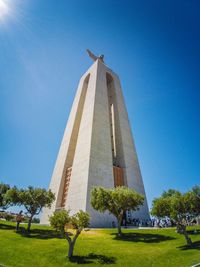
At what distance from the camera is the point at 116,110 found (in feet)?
186

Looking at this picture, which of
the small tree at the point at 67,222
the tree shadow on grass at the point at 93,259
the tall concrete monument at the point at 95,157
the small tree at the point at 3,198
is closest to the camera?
the tree shadow on grass at the point at 93,259

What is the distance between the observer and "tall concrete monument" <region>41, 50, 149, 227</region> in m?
36.9

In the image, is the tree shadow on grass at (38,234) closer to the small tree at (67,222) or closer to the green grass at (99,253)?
the green grass at (99,253)

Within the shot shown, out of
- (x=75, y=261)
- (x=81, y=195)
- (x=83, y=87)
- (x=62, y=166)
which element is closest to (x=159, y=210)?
(x=75, y=261)

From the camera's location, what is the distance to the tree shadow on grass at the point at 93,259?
43.3 feet

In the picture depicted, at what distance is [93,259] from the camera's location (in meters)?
13.8

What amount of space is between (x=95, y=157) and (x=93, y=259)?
26.4 m

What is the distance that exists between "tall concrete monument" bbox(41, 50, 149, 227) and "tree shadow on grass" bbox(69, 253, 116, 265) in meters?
18.2

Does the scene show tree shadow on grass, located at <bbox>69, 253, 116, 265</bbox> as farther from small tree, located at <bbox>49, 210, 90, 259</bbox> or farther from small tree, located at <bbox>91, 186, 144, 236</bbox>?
small tree, located at <bbox>91, 186, 144, 236</bbox>

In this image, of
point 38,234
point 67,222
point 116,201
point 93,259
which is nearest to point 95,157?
point 116,201

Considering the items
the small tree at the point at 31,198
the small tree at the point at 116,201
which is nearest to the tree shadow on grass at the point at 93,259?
the small tree at the point at 116,201

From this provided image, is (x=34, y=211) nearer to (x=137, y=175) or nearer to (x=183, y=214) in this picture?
(x=183, y=214)

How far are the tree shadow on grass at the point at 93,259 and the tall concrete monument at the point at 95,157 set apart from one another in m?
18.2

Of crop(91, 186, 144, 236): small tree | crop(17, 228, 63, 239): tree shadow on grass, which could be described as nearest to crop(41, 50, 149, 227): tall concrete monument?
crop(91, 186, 144, 236): small tree
